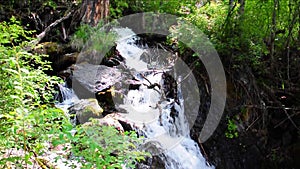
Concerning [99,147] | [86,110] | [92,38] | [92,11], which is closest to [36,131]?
[99,147]

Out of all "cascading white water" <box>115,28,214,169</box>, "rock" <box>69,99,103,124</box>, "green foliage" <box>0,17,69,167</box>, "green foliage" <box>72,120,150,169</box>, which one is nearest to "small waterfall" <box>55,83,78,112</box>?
"rock" <box>69,99,103,124</box>

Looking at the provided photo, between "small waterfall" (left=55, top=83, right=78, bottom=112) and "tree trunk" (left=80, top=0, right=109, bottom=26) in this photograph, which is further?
"tree trunk" (left=80, top=0, right=109, bottom=26)

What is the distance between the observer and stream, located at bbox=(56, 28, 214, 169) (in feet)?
12.9

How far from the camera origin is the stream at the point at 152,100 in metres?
3.95

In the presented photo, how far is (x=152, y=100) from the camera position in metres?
4.54

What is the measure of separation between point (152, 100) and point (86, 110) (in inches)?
45.4

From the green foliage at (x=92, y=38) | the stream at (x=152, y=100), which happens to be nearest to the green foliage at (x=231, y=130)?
the stream at (x=152, y=100)

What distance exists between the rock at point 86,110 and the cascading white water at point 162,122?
1.34 ft

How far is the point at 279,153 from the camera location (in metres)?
4.43

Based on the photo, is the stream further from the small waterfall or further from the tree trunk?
the tree trunk

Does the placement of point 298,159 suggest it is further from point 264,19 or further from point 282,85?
point 264,19

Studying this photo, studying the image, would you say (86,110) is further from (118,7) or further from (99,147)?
(118,7)

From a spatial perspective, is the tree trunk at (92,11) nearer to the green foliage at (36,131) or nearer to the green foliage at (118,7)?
the green foliage at (118,7)

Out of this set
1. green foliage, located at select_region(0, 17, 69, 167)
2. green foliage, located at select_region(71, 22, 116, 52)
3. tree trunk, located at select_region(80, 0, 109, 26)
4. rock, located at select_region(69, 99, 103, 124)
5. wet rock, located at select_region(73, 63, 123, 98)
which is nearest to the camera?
green foliage, located at select_region(0, 17, 69, 167)
